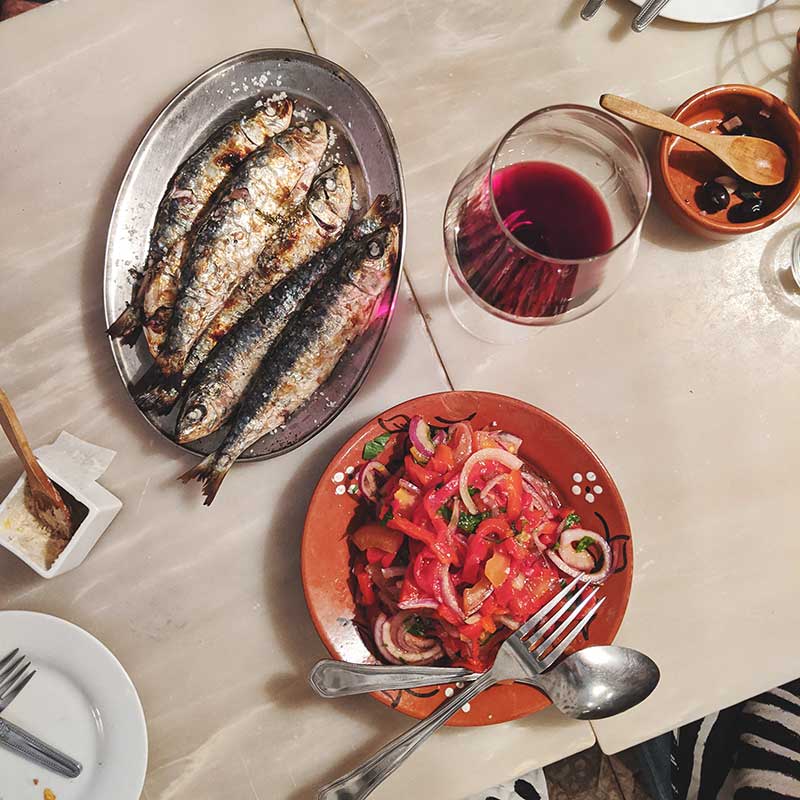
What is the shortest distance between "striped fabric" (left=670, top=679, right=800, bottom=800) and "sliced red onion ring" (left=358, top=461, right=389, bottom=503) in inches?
41.7

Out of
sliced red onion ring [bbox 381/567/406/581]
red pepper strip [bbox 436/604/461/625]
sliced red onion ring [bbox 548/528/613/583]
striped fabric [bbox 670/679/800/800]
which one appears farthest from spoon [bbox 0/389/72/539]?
striped fabric [bbox 670/679/800/800]

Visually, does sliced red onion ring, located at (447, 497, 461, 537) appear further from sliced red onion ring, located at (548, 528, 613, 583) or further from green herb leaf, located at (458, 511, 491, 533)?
sliced red onion ring, located at (548, 528, 613, 583)

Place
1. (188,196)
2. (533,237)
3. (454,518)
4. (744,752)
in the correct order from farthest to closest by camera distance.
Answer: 1. (744,752)
2. (188,196)
3. (454,518)
4. (533,237)

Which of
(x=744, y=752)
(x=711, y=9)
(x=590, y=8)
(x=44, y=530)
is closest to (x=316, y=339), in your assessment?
(x=44, y=530)

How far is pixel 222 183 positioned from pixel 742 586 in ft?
3.83

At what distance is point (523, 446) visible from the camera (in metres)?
1.33

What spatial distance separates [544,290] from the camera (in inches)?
40.6

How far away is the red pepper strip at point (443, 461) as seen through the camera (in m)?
1.25

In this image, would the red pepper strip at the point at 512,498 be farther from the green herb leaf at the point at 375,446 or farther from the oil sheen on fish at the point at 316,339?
the oil sheen on fish at the point at 316,339

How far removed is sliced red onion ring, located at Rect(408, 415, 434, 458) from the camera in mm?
1268

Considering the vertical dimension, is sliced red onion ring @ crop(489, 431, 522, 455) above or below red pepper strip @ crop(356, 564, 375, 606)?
above

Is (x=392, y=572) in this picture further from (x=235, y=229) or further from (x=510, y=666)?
(x=235, y=229)

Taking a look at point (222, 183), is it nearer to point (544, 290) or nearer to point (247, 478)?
point (247, 478)

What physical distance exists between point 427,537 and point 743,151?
834mm
